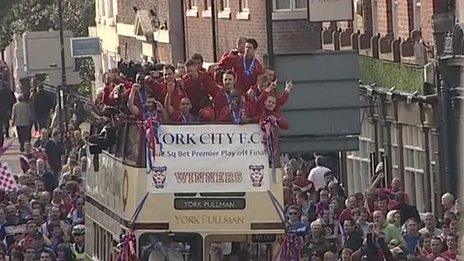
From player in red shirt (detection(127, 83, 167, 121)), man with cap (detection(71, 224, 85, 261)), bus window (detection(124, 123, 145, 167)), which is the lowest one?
man with cap (detection(71, 224, 85, 261))

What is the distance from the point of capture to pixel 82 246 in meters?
31.0

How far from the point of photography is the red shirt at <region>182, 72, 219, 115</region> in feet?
76.5

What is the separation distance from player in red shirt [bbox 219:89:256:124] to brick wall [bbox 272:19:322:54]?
22.3 meters

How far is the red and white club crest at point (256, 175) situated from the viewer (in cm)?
2305

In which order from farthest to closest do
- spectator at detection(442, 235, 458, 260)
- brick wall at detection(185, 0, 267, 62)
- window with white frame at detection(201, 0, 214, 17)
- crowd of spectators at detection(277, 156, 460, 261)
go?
window with white frame at detection(201, 0, 214, 17)
brick wall at detection(185, 0, 267, 62)
crowd of spectators at detection(277, 156, 460, 261)
spectator at detection(442, 235, 458, 260)

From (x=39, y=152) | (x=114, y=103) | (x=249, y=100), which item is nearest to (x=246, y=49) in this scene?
(x=249, y=100)

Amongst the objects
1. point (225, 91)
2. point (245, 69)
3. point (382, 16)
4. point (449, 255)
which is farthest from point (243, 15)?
point (225, 91)

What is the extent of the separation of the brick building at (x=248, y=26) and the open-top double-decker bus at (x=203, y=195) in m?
19.2

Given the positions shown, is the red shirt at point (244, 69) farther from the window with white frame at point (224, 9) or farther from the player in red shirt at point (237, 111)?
the window with white frame at point (224, 9)

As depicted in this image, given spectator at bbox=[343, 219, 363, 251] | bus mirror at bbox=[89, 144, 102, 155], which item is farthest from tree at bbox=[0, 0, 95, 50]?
spectator at bbox=[343, 219, 363, 251]

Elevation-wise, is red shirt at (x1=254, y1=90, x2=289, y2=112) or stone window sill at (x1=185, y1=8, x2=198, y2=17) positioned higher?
stone window sill at (x1=185, y1=8, x2=198, y2=17)

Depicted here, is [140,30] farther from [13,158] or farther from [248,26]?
[13,158]

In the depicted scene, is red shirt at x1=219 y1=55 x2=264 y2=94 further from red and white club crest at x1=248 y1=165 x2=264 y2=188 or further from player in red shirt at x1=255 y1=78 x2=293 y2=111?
→ red and white club crest at x1=248 y1=165 x2=264 y2=188

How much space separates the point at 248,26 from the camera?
48531mm
